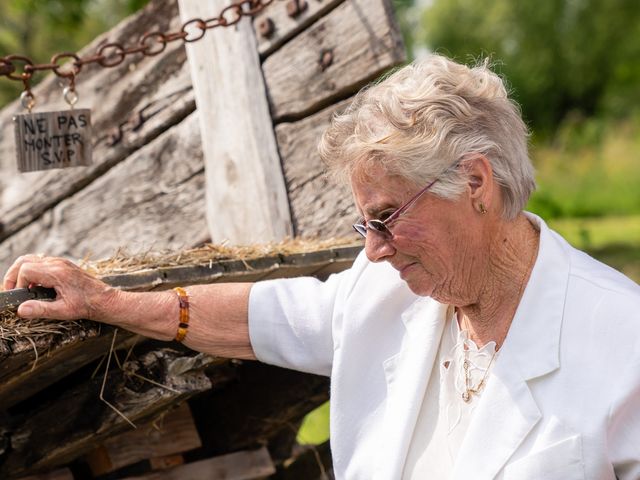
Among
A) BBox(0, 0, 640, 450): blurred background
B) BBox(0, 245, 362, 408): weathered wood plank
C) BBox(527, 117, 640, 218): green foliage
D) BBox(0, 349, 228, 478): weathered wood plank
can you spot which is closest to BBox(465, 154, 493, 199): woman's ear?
BBox(0, 245, 362, 408): weathered wood plank

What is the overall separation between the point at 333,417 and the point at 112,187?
5.38 ft

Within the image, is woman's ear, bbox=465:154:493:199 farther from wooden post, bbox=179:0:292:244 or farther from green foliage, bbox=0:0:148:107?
green foliage, bbox=0:0:148:107

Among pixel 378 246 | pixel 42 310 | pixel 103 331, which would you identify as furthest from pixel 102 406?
pixel 378 246

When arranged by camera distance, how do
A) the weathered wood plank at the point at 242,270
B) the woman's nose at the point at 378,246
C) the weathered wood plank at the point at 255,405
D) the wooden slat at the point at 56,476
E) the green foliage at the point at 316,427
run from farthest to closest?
1. the green foliage at the point at 316,427
2. the weathered wood plank at the point at 255,405
3. the wooden slat at the point at 56,476
4. the weathered wood plank at the point at 242,270
5. the woman's nose at the point at 378,246

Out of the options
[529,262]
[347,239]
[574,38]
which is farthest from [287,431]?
[574,38]

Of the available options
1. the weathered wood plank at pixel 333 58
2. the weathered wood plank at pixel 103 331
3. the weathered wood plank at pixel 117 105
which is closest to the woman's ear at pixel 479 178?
the weathered wood plank at pixel 103 331

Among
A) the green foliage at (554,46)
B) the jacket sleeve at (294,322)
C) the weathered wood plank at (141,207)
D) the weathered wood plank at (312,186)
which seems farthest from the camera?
the green foliage at (554,46)

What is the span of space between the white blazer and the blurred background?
9.96 metres

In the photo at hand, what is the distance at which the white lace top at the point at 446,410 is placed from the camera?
2686 millimetres

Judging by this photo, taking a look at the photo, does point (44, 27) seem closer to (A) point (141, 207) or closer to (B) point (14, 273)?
(A) point (141, 207)

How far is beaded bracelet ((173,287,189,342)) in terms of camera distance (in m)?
2.85

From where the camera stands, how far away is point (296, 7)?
359 centimetres

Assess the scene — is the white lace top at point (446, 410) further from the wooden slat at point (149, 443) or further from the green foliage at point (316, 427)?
the green foliage at point (316, 427)

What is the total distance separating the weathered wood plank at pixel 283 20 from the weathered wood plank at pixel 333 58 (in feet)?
0.08
